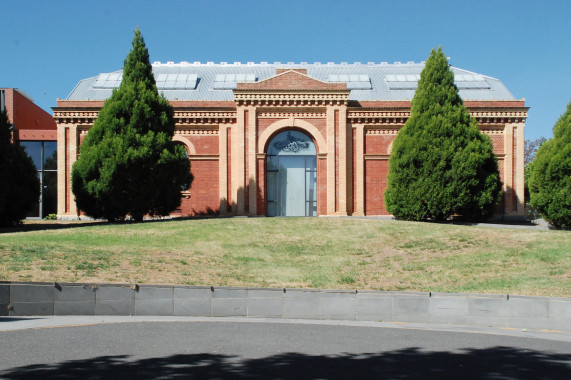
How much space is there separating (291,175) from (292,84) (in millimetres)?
4713

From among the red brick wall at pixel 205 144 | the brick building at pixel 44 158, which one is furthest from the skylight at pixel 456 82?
the brick building at pixel 44 158

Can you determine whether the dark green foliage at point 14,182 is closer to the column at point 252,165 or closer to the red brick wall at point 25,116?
the column at point 252,165

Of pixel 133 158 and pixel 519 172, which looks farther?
pixel 519 172

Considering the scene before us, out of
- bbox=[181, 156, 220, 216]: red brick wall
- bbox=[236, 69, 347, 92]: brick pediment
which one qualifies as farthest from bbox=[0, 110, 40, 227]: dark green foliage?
bbox=[236, 69, 347, 92]: brick pediment

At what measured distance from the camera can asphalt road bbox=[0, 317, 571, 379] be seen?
22.9ft

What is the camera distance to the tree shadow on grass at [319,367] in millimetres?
6773

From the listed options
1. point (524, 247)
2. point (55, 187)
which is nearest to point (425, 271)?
point (524, 247)

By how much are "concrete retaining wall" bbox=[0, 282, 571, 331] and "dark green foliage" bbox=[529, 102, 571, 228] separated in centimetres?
1333

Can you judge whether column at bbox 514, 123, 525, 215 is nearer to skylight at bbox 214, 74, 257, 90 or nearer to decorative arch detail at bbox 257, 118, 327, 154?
decorative arch detail at bbox 257, 118, 327, 154

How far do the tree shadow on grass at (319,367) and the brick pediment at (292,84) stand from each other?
867 inches

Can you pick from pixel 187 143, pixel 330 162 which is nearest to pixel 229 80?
pixel 187 143

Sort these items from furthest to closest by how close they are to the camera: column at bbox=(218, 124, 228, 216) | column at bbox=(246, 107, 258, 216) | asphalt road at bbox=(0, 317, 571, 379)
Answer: column at bbox=(218, 124, 228, 216) → column at bbox=(246, 107, 258, 216) → asphalt road at bbox=(0, 317, 571, 379)

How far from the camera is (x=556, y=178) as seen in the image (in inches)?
929

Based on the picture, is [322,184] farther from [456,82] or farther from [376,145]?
[456,82]
